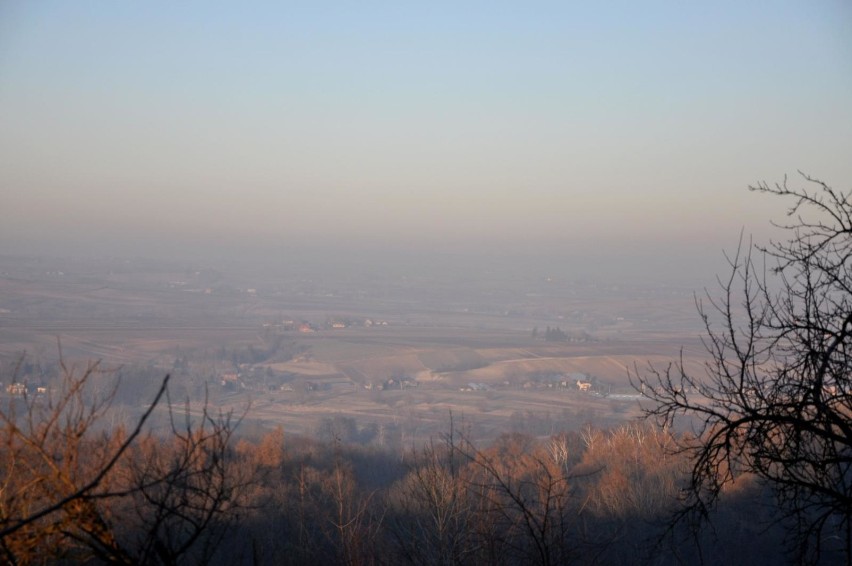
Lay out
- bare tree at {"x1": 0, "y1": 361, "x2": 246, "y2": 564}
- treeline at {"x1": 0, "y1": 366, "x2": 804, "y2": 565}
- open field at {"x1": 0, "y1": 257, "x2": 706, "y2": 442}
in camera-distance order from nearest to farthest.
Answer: bare tree at {"x1": 0, "y1": 361, "x2": 246, "y2": 564}
treeline at {"x1": 0, "y1": 366, "x2": 804, "y2": 565}
open field at {"x1": 0, "y1": 257, "x2": 706, "y2": 442}

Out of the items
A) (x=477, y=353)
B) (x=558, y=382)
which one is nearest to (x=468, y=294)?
(x=477, y=353)

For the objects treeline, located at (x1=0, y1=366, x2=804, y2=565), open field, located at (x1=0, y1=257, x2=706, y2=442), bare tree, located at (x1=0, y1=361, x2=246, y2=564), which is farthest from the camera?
open field, located at (x1=0, y1=257, x2=706, y2=442)

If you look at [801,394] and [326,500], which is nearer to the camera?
[801,394]

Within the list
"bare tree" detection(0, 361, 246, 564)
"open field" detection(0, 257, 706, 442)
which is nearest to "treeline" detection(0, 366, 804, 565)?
"bare tree" detection(0, 361, 246, 564)

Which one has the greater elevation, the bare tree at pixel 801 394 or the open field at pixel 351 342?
the bare tree at pixel 801 394

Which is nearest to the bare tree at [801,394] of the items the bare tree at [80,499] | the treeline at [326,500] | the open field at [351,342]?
the treeline at [326,500]

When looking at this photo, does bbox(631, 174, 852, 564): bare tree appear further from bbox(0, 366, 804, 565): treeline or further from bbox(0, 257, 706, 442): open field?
bbox(0, 257, 706, 442): open field

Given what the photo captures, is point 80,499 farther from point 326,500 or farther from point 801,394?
point 326,500

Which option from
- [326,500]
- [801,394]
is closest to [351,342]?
[326,500]

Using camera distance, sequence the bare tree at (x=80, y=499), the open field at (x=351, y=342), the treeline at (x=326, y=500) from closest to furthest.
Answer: the bare tree at (x=80, y=499) < the treeline at (x=326, y=500) < the open field at (x=351, y=342)

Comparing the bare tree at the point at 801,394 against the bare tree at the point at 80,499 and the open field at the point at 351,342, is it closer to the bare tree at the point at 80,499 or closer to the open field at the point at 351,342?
the bare tree at the point at 80,499
